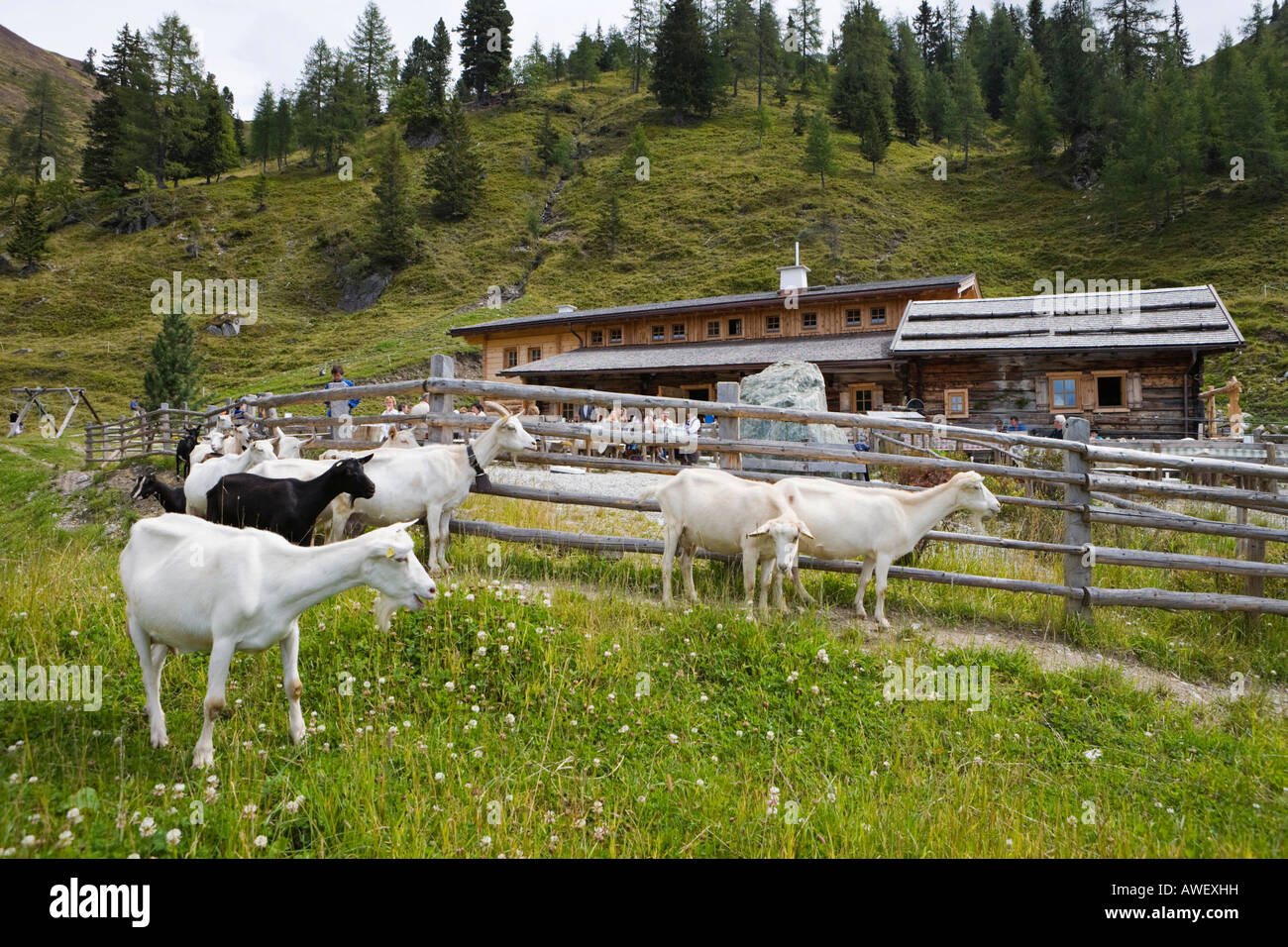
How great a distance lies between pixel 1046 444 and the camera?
682 cm

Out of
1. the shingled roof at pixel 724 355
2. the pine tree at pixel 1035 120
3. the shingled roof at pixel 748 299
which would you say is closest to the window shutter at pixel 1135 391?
the shingled roof at pixel 724 355

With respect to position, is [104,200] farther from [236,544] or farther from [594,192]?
[236,544]

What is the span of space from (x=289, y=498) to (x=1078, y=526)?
7.19 meters

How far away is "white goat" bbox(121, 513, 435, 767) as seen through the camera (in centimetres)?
346

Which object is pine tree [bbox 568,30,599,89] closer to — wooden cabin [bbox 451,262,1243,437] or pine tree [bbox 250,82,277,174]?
pine tree [bbox 250,82,277,174]

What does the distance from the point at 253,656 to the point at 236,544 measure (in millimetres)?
1490

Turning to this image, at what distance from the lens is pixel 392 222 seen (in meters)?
68.3

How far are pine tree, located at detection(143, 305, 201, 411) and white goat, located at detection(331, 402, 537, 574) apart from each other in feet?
103

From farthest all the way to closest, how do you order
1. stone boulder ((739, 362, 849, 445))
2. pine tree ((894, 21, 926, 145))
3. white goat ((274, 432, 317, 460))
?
pine tree ((894, 21, 926, 145)) < stone boulder ((739, 362, 849, 445)) < white goat ((274, 432, 317, 460))

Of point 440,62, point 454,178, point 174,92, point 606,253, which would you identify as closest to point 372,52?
point 440,62

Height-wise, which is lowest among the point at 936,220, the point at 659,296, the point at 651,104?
the point at 659,296

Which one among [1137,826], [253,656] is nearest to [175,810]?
[253,656]

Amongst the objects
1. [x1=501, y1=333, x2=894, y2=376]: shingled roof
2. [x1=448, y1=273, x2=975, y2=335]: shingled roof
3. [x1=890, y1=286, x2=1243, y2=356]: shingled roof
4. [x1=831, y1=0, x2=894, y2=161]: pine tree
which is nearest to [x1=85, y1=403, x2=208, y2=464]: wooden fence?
[x1=501, y1=333, x2=894, y2=376]: shingled roof
